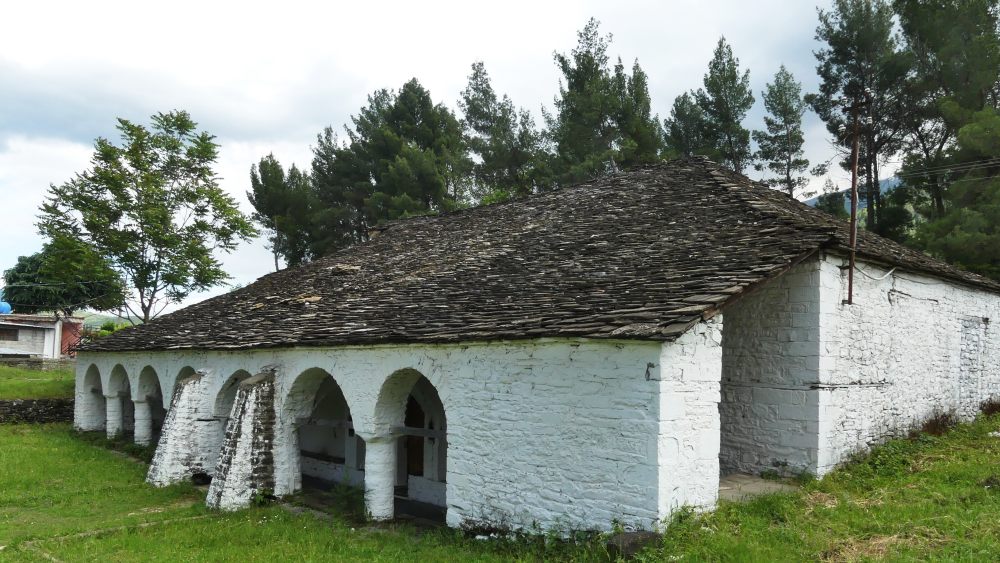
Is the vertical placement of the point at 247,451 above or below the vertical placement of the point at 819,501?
below

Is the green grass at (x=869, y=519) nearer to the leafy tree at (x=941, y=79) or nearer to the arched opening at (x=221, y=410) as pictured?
the arched opening at (x=221, y=410)

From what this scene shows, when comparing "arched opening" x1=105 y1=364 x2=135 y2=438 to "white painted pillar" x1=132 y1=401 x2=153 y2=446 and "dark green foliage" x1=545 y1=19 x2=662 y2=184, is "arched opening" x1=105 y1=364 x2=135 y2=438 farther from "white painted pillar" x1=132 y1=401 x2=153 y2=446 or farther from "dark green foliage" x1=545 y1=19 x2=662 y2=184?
"dark green foliage" x1=545 y1=19 x2=662 y2=184

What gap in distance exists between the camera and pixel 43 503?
11.1 m

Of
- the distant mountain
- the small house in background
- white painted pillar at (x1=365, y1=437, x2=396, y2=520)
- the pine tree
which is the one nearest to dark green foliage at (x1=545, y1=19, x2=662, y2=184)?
the pine tree

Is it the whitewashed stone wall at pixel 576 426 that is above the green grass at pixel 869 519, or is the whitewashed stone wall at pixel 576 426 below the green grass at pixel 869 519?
above

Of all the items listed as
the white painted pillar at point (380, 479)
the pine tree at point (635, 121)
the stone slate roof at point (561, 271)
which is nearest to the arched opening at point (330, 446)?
the stone slate roof at point (561, 271)

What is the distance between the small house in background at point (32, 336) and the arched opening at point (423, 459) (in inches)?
1080

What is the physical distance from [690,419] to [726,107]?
22.2 meters

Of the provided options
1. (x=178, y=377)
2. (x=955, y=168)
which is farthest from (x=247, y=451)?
(x=955, y=168)

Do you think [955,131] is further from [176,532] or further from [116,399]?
[116,399]

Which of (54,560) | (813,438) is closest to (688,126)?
(813,438)

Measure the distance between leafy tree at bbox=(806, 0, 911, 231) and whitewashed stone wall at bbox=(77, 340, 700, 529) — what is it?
1977 centimetres

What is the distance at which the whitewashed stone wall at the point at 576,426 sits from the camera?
21.7 feet

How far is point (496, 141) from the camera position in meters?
31.3
